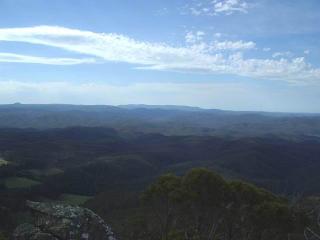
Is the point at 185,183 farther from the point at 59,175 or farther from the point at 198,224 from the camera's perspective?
the point at 59,175

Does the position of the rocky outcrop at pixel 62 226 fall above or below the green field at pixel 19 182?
above

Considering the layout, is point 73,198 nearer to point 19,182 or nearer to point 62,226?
point 19,182

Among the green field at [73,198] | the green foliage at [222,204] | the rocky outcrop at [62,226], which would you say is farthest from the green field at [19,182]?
the rocky outcrop at [62,226]

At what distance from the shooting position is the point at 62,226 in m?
20.5

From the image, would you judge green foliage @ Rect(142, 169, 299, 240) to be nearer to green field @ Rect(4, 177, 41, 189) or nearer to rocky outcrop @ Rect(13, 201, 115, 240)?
rocky outcrop @ Rect(13, 201, 115, 240)

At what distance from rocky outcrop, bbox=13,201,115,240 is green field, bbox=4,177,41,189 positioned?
128257 mm

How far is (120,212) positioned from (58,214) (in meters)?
89.5

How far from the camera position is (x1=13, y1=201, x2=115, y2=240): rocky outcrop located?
20.3m

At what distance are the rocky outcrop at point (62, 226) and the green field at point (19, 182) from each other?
128 m

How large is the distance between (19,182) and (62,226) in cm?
13647

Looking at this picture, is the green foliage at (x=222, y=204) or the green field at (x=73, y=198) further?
the green field at (x=73, y=198)

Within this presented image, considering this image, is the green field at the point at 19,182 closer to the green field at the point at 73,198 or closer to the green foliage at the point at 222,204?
the green field at the point at 73,198

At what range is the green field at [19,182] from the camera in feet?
471

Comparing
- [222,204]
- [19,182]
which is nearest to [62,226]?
[222,204]
